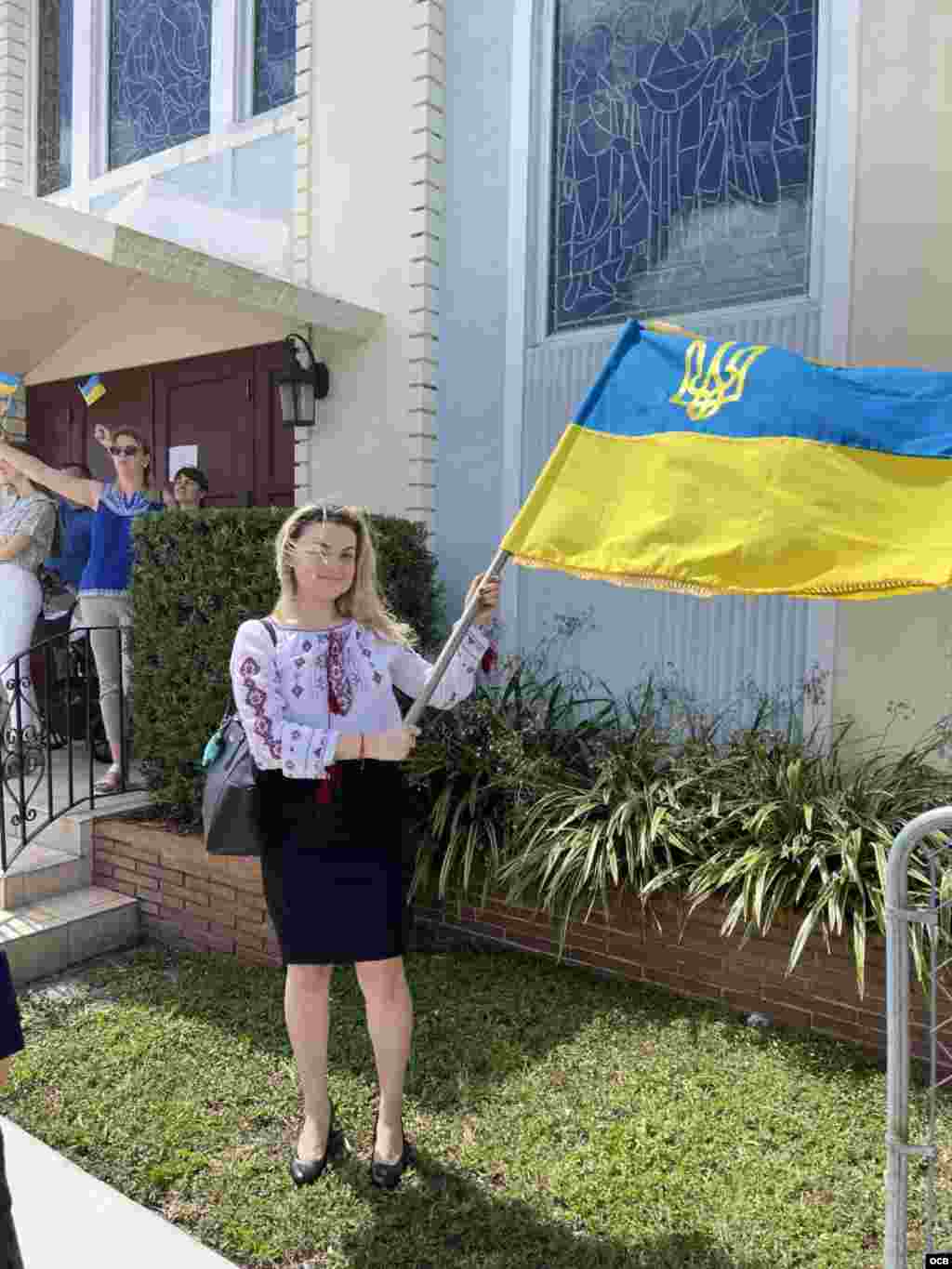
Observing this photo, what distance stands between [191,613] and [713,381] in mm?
3063

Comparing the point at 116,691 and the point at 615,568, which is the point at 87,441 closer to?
the point at 116,691

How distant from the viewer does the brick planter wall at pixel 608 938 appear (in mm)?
3705

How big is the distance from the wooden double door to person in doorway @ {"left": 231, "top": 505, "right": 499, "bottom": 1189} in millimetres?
4147

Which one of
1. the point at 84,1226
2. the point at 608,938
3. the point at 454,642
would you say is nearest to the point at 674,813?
the point at 608,938

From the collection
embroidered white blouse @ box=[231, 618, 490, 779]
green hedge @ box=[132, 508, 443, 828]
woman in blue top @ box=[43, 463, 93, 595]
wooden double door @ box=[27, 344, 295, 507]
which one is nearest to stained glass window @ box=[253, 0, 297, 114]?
wooden double door @ box=[27, 344, 295, 507]

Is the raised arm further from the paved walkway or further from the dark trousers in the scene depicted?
the dark trousers

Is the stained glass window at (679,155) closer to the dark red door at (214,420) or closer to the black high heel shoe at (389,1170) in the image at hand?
the dark red door at (214,420)

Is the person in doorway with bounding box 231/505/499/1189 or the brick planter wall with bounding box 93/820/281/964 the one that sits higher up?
the person in doorway with bounding box 231/505/499/1189

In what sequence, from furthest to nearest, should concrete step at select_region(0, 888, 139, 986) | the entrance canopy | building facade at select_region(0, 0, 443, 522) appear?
building facade at select_region(0, 0, 443, 522) → the entrance canopy → concrete step at select_region(0, 888, 139, 986)

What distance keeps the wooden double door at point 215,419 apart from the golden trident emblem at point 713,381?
441 centimetres

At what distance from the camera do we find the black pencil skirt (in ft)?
9.19

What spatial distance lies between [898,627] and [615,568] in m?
2.60

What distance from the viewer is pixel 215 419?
7.34 metres

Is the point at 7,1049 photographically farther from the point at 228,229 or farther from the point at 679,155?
the point at 228,229
